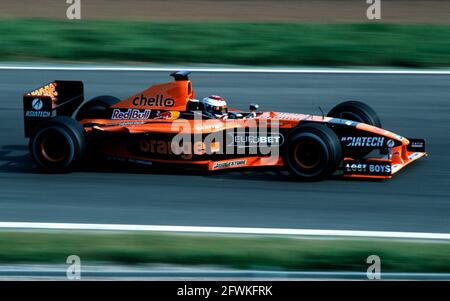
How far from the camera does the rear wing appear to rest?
11055mm

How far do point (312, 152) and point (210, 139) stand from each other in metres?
1.17

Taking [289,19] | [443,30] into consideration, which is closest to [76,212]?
[443,30]

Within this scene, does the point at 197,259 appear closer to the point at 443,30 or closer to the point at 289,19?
the point at 443,30

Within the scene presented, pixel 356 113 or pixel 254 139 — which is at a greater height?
pixel 356 113

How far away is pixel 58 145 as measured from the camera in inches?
417

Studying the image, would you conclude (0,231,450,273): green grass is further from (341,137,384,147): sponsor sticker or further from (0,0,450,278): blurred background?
(341,137,384,147): sponsor sticker

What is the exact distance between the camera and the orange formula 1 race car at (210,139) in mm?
10109

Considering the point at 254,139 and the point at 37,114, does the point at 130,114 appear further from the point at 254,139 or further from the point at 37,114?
the point at 254,139

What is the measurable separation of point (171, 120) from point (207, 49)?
6131mm

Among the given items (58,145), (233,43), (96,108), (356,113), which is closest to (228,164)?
(356,113)

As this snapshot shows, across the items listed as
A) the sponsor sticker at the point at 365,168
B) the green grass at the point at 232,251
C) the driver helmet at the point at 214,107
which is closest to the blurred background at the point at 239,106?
the green grass at the point at 232,251

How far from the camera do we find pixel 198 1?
23.2 meters

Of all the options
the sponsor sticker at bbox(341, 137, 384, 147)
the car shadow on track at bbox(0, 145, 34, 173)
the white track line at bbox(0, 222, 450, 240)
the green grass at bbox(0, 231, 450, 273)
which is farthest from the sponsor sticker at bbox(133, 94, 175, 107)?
the green grass at bbox(0, 231, 450, 273)

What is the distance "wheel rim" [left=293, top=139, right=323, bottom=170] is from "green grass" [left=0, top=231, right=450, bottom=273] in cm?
176
